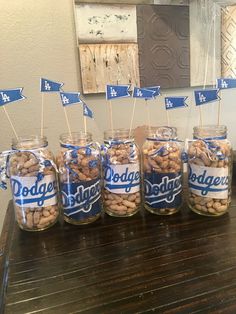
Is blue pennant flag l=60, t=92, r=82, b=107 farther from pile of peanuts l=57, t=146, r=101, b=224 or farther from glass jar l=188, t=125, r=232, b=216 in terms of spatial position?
glass jar l=188, t=125, r=232, b=216

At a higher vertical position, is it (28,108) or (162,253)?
(28,108)

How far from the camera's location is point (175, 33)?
109 cm

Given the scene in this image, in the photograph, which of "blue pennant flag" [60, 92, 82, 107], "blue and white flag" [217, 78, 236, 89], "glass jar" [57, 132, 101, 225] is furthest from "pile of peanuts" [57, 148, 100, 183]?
"blue and white flag" [217, 78, 236, 89]

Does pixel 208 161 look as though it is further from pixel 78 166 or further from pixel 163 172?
pixel 78 166

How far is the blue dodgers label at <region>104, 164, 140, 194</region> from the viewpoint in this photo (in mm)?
696

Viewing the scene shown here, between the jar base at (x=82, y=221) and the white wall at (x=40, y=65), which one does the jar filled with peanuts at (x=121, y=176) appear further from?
the white wall at (x=40, y=65)

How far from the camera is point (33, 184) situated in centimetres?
65

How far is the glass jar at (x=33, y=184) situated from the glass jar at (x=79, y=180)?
3cm

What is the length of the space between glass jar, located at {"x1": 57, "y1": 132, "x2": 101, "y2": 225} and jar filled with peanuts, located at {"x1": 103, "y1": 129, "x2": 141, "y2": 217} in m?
0.02

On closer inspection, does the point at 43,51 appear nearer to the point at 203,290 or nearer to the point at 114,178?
the point at 114,178

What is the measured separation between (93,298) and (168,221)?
0.98 ft

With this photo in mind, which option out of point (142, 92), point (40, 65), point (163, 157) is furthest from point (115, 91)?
point (40, 65)

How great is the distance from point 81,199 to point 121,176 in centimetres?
11

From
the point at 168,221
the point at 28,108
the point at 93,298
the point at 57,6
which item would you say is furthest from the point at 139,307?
the point at 57,6
